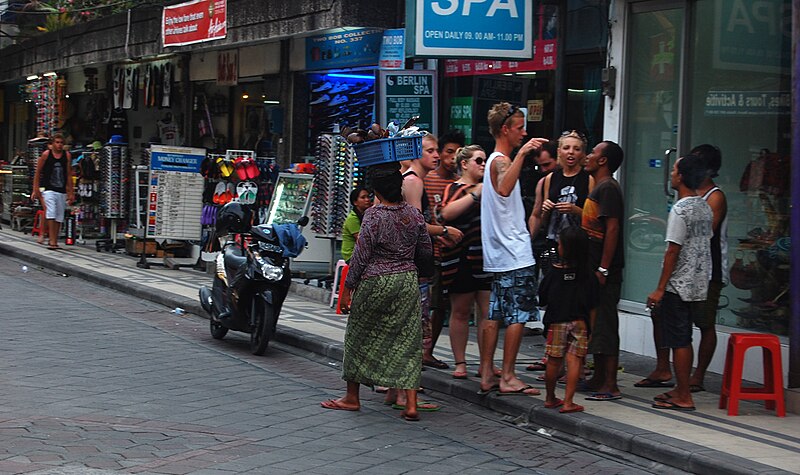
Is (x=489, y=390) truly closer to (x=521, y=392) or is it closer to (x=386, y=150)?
(x=521, y=392)

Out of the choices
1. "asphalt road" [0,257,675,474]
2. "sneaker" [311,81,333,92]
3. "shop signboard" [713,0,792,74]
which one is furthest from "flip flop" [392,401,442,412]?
"sneaker" [311,81,333,92]

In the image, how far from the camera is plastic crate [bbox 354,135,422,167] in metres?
8.32

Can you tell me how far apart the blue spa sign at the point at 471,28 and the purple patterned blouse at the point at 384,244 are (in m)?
3.87

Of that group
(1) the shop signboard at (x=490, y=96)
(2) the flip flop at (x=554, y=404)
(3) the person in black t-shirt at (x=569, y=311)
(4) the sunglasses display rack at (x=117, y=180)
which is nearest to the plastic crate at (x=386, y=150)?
(3) the person in black t-shirt at (x=569, y=311)

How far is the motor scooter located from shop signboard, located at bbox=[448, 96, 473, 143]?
3.31 m

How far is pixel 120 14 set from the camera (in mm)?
21812

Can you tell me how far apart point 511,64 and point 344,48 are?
11.7 ft

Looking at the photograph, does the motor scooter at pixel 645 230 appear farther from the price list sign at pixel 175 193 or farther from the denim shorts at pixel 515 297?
the price list sign at pixel 175 193

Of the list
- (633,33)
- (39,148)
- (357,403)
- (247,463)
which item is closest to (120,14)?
(39,148)

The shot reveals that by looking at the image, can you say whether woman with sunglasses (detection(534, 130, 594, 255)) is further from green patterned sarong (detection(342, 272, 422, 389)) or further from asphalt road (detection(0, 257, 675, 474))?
asphalt road (detection(0, 257, 675, 474))

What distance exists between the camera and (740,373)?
26.3 ft

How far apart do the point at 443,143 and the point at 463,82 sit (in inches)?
179

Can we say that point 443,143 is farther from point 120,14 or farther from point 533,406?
point 120,14

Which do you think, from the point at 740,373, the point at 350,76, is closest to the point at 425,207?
the point at 740,373
